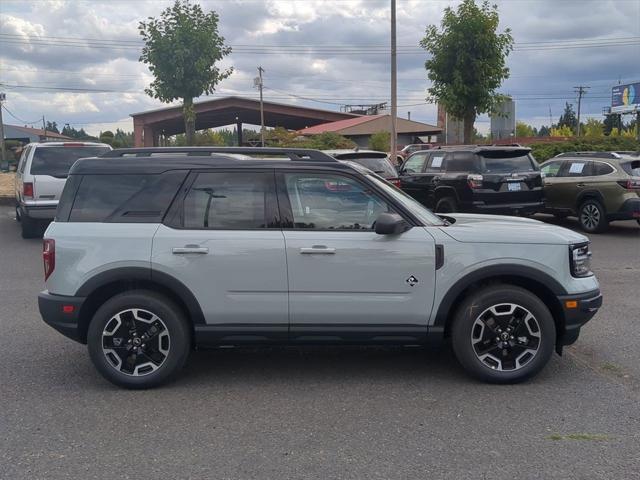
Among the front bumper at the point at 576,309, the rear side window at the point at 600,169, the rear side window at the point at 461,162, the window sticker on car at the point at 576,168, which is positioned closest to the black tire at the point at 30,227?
the rear side window at the point at 461,162

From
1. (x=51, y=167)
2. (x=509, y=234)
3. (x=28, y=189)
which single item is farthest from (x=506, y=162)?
(x=28, y=189)

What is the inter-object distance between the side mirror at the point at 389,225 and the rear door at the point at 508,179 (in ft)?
26.7

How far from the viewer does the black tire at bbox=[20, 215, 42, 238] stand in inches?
496

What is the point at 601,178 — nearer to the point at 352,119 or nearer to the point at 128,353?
the point at 128,353

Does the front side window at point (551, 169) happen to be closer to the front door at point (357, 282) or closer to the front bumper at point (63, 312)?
the front door at point (357, 282)

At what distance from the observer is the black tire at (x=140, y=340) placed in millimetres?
4668

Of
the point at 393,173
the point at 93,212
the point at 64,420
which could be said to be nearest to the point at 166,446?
the point at 64,420

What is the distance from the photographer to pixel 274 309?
4.69 meters

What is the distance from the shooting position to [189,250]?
4.64m

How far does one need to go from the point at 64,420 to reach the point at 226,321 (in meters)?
1.27

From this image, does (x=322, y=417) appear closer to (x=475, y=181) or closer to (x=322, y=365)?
(x=322, y=365)

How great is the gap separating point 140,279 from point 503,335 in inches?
107

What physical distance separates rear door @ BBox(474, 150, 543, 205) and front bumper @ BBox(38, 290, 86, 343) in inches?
359

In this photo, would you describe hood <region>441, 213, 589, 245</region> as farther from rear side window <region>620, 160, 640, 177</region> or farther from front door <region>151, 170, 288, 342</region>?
rear side window <region>620, 160, 640, 177</region>
